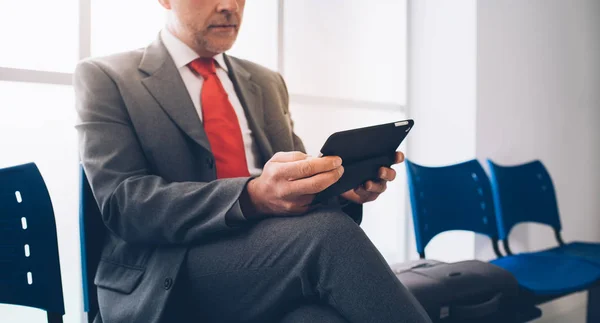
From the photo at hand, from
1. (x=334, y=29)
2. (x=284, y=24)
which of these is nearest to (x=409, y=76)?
(x=334, y=29)

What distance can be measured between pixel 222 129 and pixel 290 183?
509mm

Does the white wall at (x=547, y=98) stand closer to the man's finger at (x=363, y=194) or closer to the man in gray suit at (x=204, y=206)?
the man's finger at (x=363, y=194)

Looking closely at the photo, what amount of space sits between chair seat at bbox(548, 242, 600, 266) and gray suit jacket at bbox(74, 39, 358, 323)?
2118 mm

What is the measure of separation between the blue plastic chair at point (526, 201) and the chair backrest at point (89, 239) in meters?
2.06

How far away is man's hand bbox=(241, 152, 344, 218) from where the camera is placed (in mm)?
972

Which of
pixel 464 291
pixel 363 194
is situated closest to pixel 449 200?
pixel 464 291

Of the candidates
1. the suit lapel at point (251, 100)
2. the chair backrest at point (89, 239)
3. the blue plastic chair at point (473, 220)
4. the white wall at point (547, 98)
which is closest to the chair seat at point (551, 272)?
the blue plastic chair at point (473, 220)

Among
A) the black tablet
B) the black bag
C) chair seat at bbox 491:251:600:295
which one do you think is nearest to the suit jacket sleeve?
the black tablet

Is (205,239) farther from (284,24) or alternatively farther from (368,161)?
(284,24)

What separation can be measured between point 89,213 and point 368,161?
2.51 feet

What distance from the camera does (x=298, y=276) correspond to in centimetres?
91

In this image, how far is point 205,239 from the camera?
3.45 ft

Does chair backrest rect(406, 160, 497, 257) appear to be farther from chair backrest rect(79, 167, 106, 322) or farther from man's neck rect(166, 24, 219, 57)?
chair backrest rect(79, 167, 106, 322)

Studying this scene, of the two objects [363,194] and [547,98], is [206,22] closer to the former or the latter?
[363,194]
